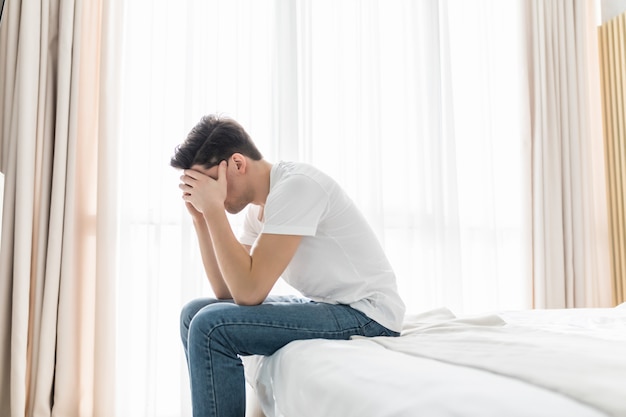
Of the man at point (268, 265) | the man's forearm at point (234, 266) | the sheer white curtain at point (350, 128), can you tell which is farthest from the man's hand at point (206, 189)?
the sheer white curtain at point (350, 128)

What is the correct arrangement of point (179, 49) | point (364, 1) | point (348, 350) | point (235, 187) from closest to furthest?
point (348, 350), point (235, 187), point (179, 49), point (364, 1)

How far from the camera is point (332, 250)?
147 centimetres

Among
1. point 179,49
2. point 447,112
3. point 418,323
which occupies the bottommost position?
point 418,323

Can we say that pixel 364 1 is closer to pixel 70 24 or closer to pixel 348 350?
pixel 70 24

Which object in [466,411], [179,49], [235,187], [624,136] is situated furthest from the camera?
[624,136]

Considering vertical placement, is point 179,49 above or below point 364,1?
below

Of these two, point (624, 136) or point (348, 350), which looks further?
point (624, 136)

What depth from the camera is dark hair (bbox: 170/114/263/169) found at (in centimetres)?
154

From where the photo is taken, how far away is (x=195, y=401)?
1.28 meters

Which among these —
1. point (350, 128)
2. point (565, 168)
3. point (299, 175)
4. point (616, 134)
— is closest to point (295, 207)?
point (299, 175)

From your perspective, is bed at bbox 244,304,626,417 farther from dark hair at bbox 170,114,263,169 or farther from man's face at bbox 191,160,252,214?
dark hair at bbox 170,114,263,169

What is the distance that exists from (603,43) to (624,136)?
0.53 metres

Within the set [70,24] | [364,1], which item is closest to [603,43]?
[364,1]

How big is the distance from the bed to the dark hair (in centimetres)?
55
